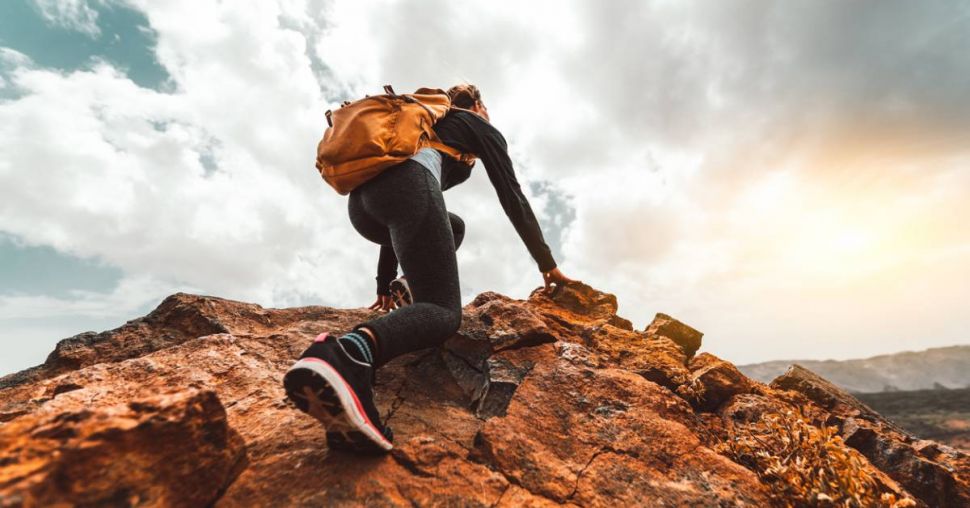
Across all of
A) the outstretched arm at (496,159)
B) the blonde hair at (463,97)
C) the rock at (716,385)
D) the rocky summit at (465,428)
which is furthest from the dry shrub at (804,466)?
the blonde hair at (463,97)

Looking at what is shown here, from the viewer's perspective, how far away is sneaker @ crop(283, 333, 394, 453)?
1497 millimetres

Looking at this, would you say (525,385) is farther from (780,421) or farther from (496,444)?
(780,421)

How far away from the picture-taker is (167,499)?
4.48 ft

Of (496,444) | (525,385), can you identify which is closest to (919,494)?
(525,385)

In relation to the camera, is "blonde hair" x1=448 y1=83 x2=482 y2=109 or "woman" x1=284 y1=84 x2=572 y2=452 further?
"blonde hair" x1=448 y1=83 x2=482 y2=109

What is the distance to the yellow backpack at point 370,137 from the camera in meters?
2.21

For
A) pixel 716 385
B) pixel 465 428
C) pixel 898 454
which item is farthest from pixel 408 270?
pixel 898 454

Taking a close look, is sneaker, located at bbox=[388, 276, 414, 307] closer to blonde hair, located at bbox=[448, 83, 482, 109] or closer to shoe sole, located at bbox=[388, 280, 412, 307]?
shoe sole, located at bbox=[388, 280, 412, 307]

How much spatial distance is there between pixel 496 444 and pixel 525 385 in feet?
2.27

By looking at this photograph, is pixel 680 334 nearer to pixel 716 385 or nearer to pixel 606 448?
pixel 716 385

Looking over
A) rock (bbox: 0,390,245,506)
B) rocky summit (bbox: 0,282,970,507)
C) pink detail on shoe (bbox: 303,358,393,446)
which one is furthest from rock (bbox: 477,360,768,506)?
rock (bbox: 0,390,245,506)

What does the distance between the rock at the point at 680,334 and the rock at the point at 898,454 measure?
2.76 feet

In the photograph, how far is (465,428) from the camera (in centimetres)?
234

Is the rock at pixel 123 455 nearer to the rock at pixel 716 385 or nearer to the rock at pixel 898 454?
the rock at pixel 716 385
